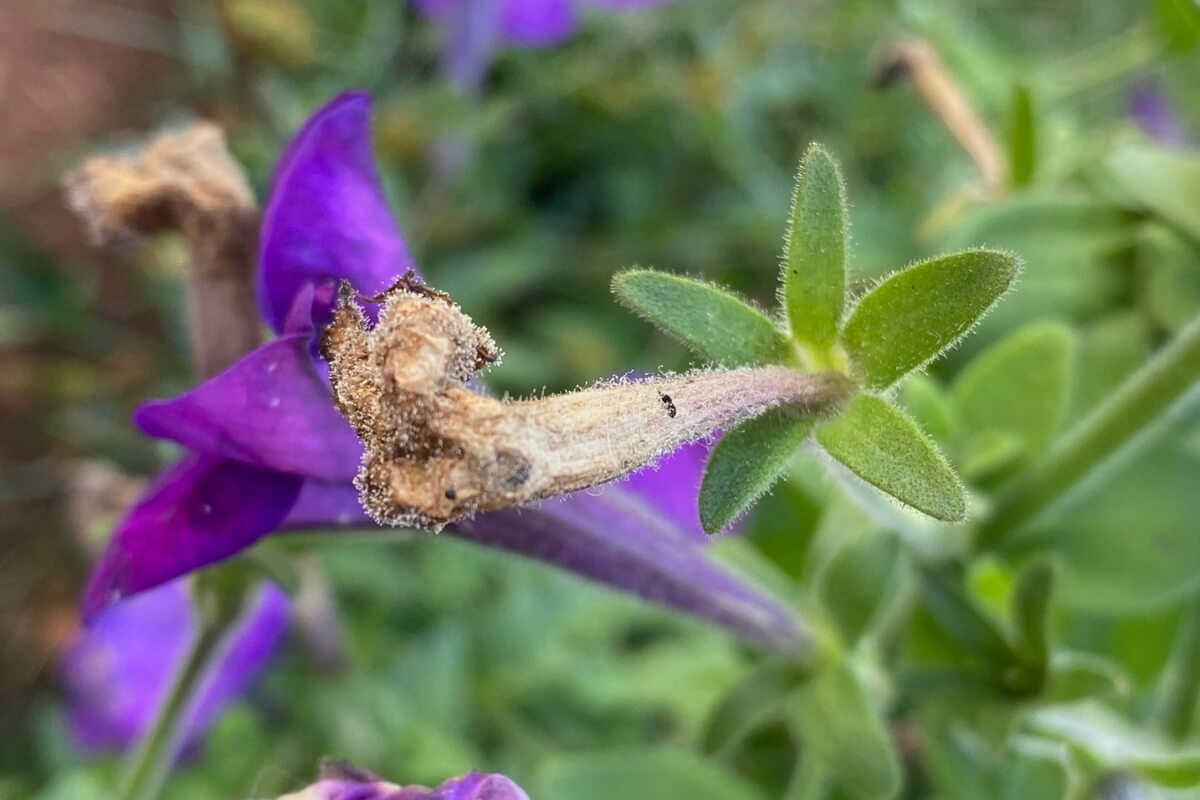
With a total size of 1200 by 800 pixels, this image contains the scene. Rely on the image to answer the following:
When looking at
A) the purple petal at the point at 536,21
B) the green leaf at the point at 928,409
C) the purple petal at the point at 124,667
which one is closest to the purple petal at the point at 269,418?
the green leaf at the point at 928,409

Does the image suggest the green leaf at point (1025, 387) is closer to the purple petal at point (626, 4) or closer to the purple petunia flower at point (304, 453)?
the purple petunia flower at point (304, 453)

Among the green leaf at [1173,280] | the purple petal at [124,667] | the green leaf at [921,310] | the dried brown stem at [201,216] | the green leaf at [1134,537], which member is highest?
the green leaf at [921,310]

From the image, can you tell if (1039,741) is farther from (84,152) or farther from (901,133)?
(84,152)

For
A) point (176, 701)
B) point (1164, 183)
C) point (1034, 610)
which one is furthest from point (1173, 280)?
point (176, 701)

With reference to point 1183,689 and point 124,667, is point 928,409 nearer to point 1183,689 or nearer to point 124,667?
point 1183,689

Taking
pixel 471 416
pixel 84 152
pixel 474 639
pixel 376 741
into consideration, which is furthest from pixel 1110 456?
pixel 84 152

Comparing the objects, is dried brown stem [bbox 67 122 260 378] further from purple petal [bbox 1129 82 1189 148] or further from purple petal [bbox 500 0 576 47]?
purple petal [bbox 1129 82 1189 148]
